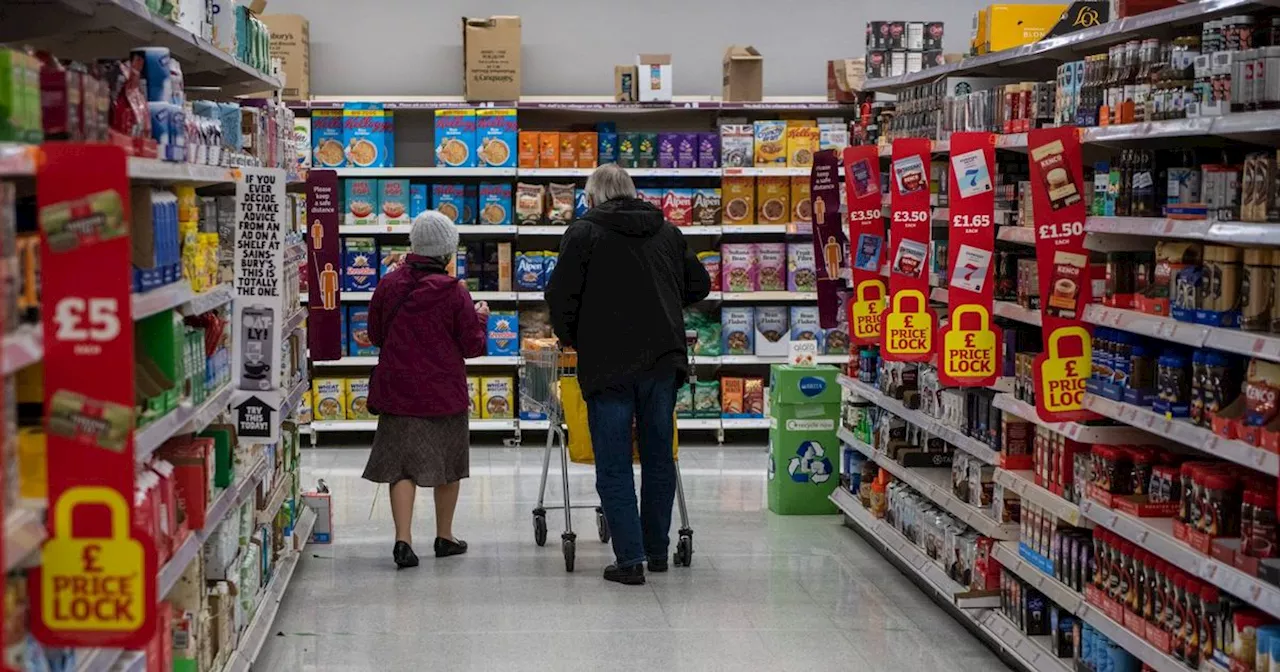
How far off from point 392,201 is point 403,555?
13.4 feet

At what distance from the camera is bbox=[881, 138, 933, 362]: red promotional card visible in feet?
19.7

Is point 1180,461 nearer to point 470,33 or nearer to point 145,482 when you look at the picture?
point 145,482

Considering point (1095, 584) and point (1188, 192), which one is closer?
point (1188, 192)

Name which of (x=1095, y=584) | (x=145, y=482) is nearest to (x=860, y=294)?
(x=1095, y=584)

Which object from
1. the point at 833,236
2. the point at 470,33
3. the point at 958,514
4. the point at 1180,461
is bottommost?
the point at 958,514

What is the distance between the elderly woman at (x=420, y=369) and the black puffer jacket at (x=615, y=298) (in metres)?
0.56

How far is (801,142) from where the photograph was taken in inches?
423

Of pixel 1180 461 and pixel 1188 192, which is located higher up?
pixel 1188 192

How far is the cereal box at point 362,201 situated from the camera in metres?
10.6

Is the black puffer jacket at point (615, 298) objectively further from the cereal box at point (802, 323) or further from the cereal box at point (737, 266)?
the cereal box at point (802, 323)

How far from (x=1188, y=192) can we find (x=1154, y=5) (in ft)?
2.67

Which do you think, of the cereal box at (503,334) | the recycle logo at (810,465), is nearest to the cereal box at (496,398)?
the cereal box at (503,334)

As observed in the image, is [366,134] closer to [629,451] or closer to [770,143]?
[770,143]

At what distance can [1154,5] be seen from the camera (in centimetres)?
486
